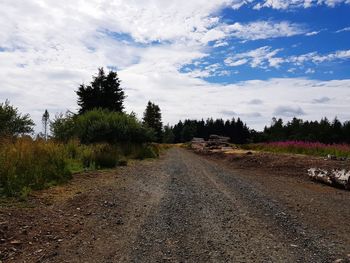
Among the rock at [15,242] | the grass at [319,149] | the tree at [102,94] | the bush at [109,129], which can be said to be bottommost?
the rock at [15,242]

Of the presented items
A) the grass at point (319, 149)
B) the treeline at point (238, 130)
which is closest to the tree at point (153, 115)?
the treeline at point (238, 130)

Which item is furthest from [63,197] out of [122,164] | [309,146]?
[309,146]

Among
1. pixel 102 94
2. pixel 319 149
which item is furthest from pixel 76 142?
pixel 102 94

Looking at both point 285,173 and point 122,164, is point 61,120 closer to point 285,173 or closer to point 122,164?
point 122,164

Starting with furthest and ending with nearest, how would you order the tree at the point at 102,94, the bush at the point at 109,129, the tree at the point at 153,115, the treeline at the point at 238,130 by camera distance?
1. the treeline at the point at 238,130
2. the tree at the point at 153,115
3. the tree at the point at 102,94
4. the bush at the point at 109,129

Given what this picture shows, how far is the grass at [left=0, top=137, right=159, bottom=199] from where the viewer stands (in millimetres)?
8541

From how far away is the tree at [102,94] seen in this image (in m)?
38.6

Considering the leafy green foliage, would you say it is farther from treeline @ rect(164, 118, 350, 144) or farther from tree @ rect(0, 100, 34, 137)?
treeline @ rect(164, 118, 350, 144)

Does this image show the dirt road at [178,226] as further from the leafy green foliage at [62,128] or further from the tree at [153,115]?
the tree at [153,115]

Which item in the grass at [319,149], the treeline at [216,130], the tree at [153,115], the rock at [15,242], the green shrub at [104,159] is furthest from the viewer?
the treeline at [216,130]

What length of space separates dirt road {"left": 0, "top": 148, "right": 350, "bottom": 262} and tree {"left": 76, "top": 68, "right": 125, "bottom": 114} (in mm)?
28867

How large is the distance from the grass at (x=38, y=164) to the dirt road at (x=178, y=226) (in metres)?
0.58

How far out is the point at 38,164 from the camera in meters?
10.5

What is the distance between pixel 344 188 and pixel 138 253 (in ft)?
30.2
